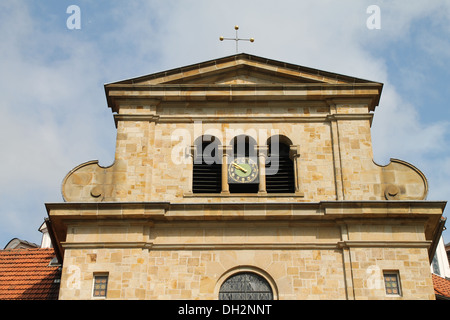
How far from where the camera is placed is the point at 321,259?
20.2 meters

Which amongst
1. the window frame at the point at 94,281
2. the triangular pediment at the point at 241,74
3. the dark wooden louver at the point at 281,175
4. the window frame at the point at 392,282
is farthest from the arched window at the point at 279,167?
the window frame at the point at 94,281

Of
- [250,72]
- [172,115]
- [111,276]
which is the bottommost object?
[111,276]

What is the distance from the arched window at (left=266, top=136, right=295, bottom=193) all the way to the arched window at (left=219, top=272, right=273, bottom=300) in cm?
278

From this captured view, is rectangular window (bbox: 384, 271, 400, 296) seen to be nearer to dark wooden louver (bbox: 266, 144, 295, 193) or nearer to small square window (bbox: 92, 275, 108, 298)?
dark wooden louver (bbox: 266, 144, 295, 193)

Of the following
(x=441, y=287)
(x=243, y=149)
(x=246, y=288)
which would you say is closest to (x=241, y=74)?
(x=243, y=149)

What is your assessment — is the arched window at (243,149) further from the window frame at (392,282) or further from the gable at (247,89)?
the window frame at (392,282)

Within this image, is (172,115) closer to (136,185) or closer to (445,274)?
(136,185)

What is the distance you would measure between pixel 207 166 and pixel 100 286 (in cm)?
457

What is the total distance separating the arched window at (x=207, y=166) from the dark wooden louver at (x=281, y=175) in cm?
135

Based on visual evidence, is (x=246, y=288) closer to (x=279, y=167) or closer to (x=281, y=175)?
(x=281, y=175)

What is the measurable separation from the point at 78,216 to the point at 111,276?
1831 millimetres

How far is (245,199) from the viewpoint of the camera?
21203 mm

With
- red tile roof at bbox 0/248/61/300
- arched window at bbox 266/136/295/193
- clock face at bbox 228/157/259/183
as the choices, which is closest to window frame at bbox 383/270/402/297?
Result: arched window at bbox 266/136/295/193
